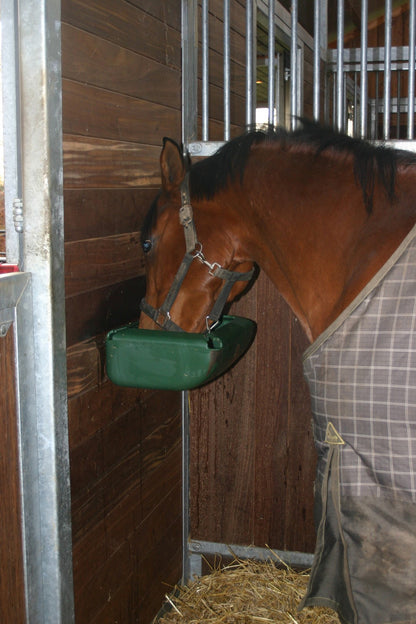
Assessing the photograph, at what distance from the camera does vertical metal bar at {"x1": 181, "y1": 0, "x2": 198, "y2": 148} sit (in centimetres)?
201

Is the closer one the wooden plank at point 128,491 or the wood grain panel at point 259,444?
the wooden plank at point 128,491

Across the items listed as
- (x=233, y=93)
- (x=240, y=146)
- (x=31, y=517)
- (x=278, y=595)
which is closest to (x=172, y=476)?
(x=278, y=595)

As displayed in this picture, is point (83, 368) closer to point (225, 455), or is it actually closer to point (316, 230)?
point (316, 230)

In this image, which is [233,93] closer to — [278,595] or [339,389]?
[339,389]

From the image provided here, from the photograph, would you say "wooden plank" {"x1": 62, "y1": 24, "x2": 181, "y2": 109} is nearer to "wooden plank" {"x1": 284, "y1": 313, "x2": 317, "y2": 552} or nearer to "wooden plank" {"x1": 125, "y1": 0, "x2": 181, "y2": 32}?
"wooden plank" {"x1": 125, "y1": 0, "x2": 181, "y2": 32}

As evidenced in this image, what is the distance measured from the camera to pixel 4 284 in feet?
4.01

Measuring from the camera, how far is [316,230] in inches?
60.1

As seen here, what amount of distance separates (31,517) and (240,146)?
101cm

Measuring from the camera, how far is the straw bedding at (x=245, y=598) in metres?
2.03

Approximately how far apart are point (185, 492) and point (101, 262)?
1027 mm

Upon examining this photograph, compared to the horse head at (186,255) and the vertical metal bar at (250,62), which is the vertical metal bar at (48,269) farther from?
the vertical metal bar at (250,62)

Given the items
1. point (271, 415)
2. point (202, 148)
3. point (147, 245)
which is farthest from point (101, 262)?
point (271, 415)

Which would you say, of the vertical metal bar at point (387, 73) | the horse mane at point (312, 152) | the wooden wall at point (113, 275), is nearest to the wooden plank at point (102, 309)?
the wooden wall at point (113, 275)

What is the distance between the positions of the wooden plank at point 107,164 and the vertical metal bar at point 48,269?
0.07 metres
